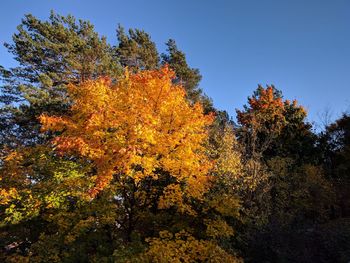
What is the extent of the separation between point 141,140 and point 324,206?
15.2 meters

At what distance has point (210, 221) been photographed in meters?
11.5

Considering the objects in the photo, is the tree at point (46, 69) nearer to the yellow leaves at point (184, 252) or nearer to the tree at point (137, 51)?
the tree at point (137, 51)

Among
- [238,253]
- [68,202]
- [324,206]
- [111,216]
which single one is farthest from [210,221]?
[324,206]

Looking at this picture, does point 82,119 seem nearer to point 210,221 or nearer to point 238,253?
Answer: point 210,221

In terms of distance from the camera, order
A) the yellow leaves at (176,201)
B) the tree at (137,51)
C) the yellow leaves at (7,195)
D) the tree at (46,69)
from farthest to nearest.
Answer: the tree at (137,51), the tree at (46,69), the yellow leaves at (176,201), the yellow leaves at (7,195)

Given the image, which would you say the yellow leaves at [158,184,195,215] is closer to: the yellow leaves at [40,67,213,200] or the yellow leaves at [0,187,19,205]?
the yellow leaves at [40,67,213,200]

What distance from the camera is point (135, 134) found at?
11.5 meters

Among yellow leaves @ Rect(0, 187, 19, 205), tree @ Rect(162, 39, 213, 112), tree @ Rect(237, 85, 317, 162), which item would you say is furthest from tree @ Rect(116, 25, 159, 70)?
yellow leaves @ Rect(0, 187, 19, 205)

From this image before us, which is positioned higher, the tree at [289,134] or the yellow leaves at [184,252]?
the tree at [289,134]

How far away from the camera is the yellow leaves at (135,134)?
37.9 feet

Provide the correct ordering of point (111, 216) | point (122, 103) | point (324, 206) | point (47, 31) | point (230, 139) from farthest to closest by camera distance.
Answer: point (47, 31) → point (324, 206) → point (230, 139) → point (122, 103) → point (111, 216)

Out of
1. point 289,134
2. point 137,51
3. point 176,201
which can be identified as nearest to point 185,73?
point 137,51

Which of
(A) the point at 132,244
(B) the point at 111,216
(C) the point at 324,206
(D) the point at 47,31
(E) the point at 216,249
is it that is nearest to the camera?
(E) the point at 216,249

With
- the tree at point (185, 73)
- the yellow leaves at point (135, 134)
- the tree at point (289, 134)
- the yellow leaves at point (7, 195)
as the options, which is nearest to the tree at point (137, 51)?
the tree at point (185, 73)
